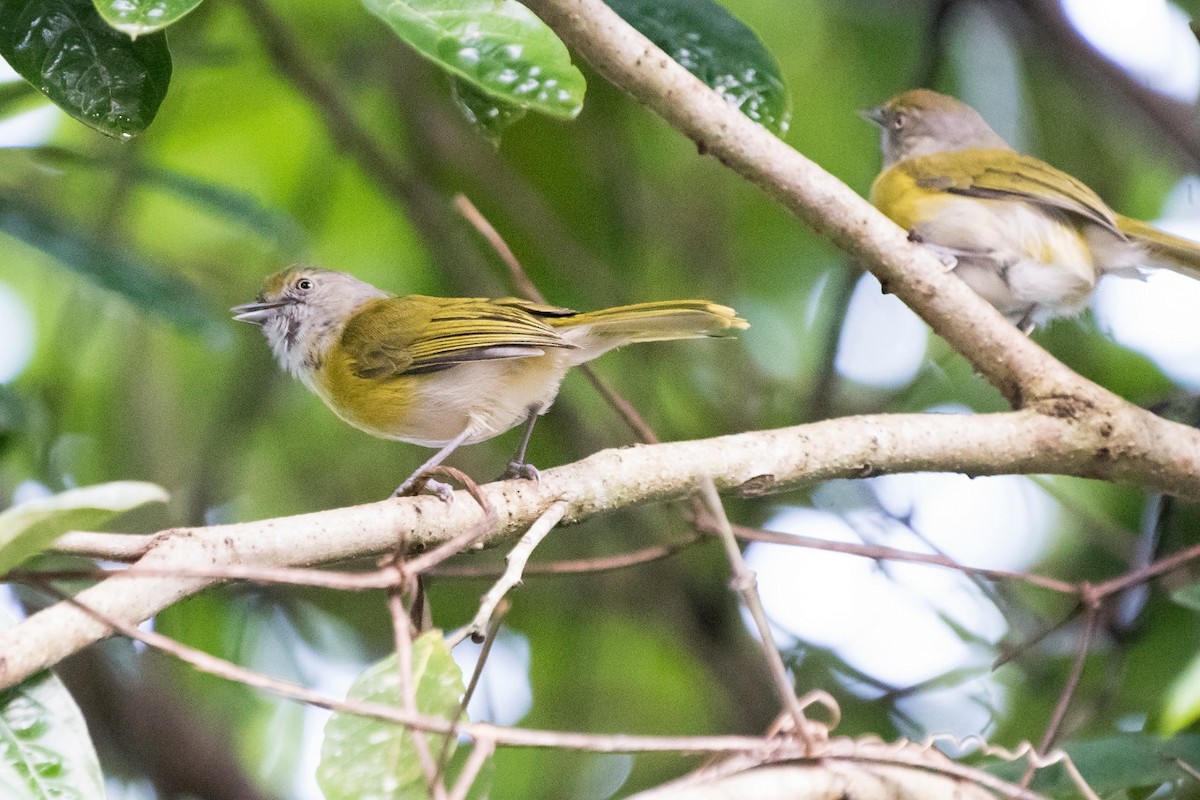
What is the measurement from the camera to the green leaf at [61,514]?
51.2 inches

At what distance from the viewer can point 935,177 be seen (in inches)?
151

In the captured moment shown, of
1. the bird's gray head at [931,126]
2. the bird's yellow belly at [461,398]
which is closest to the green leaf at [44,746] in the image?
the bird's yellow belly at [461,398]

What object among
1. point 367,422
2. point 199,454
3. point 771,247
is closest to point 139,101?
point 367,422

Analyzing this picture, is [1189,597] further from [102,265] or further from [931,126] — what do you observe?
[102,265]

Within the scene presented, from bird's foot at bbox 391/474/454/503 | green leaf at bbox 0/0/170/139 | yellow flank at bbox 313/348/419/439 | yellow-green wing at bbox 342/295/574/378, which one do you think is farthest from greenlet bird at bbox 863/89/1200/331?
green leaf at bbox 0/0/170/139

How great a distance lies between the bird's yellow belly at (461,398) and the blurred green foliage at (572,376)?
35.3 inches

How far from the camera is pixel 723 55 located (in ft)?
8.80

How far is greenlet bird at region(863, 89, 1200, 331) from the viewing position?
352cm

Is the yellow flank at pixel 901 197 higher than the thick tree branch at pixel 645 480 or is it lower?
lower

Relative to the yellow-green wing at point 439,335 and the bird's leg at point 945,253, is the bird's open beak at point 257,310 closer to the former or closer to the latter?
the yellow-green wing at point 439,335

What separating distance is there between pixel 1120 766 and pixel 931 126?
97.3 inches

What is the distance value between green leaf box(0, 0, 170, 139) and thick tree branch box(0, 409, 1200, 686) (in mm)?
790

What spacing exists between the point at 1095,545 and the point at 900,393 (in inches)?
34.0

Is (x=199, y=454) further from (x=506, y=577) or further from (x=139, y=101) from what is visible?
(x=506, y=577)
